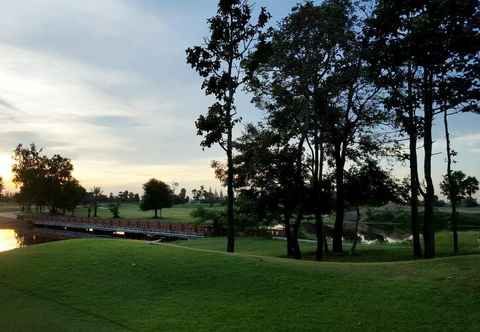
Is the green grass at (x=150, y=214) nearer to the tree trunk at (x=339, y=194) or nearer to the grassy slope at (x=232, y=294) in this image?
the tree trunk at (x=339, y=194)

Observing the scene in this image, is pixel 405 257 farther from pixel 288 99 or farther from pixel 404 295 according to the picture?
pixel 404 295

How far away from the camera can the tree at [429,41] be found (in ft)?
60.8

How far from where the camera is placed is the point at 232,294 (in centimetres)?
1160

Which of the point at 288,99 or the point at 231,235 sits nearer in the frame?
the point at 231,235

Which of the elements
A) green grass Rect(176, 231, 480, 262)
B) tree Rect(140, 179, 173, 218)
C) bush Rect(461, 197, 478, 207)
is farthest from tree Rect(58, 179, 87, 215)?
bush Rect(461, 197, 478, 207)

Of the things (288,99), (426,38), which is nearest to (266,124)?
(288,99)

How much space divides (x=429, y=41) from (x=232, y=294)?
15.4 meters

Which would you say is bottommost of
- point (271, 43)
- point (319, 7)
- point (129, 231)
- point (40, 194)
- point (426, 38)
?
point (129, 231)

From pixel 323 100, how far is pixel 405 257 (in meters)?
11.8

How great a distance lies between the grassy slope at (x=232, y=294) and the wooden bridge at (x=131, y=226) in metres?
35.8

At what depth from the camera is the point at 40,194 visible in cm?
9488

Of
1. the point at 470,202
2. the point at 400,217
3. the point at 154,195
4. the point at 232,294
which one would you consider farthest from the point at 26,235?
the point at 470,202

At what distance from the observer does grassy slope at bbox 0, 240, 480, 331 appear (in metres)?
9.49

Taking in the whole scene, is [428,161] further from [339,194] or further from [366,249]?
[366,249]
